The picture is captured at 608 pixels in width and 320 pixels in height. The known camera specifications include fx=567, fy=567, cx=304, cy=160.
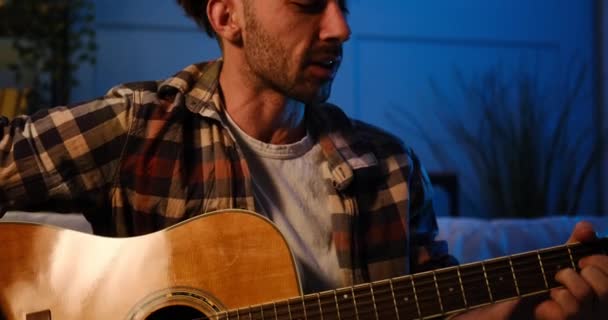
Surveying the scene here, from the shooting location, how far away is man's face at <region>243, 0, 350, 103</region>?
0.97m

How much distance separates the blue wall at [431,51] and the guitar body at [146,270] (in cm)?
147

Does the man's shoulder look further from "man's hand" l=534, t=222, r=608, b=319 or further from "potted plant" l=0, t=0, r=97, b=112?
"potted plant" l=0, t=0, r=97, b=112

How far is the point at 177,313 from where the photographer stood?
2.52 ft

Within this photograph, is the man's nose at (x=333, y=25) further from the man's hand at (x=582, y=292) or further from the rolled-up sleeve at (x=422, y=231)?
the man's hand at (x=582, y=292)

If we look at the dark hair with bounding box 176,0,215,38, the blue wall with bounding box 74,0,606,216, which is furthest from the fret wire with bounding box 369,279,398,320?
the blue wall with bounding box 74,0,606,216

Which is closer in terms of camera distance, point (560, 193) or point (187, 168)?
point (187, 168)

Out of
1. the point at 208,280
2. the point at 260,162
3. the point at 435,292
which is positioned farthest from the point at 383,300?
the point at 260,162

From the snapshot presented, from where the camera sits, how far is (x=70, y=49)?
6.21 ft

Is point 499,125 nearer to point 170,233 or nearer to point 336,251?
point 336,251

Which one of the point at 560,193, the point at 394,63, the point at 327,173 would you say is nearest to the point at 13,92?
the point at 327,173

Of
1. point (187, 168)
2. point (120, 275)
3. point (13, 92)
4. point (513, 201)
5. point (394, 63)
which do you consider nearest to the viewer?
point (120, 275)

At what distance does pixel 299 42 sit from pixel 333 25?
0.06 m

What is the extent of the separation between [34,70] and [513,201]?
1816 mm

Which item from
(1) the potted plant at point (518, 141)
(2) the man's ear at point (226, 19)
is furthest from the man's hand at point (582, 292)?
(1) the potted plant at point (518, 141)
